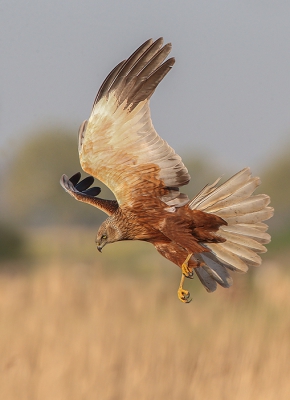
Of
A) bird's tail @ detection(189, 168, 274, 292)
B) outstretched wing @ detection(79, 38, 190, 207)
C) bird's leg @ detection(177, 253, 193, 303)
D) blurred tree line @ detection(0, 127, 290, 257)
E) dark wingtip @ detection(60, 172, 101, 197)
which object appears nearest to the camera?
outstretched wing @ detection(79, 38, 190, 207)

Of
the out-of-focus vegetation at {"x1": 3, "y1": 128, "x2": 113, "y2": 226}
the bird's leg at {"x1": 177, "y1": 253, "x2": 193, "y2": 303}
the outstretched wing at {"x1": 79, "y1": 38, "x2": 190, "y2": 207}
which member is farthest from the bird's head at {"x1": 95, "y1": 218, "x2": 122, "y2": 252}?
the out-of-focus vegetation at {"x1": 3, "y1": 128, "x2": 113, "y2": 226}

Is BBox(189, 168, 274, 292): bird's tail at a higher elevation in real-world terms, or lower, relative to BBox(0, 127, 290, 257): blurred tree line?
higher

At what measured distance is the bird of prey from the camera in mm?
4961

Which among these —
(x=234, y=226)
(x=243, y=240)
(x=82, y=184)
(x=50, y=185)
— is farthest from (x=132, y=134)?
(x=50, y=185)

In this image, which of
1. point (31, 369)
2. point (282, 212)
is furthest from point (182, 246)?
point (282, 212)

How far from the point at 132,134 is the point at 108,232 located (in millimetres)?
850

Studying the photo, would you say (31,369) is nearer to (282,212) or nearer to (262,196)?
(262,196)

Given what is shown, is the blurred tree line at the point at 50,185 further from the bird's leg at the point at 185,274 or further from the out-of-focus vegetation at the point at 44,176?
the bird's leg at the point at 185,274

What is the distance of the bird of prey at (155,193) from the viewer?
16.3 feet

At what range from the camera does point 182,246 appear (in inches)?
209

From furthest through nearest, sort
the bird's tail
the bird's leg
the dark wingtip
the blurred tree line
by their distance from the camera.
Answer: the blurred tree line → the dark wingtip → the bird's leg → the bird's tail

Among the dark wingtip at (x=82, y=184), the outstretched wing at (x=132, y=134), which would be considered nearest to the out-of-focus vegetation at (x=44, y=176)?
the dark wingtip at (x=82, y=184)

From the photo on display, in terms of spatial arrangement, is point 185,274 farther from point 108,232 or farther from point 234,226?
point 108,232

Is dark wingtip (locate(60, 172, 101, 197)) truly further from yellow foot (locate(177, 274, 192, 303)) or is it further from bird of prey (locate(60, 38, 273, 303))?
yellow foot (locate(177, 274, 192, 303))
